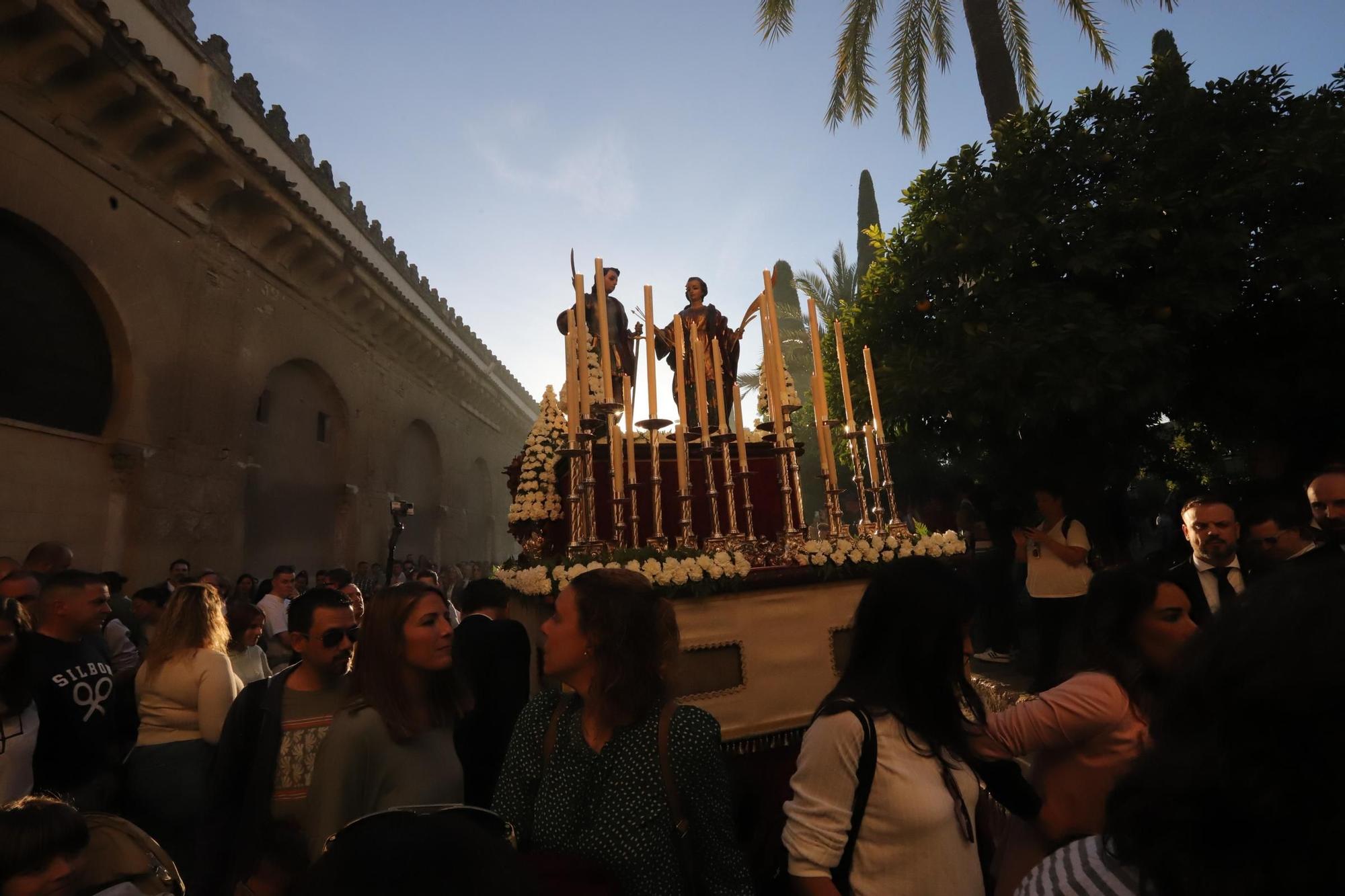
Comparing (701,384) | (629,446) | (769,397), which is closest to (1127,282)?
(769,397)

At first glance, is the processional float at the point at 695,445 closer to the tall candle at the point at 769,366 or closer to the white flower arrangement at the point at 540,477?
the tall candle at the point at 769,366

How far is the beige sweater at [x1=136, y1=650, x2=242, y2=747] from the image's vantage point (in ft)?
10.4

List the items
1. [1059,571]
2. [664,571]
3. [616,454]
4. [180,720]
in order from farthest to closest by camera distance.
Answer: [1059,571]
[616,454]
[664,571]
[180,720]

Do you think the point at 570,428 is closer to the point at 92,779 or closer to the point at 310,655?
the point at 310,655

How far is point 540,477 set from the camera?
6.31 meters

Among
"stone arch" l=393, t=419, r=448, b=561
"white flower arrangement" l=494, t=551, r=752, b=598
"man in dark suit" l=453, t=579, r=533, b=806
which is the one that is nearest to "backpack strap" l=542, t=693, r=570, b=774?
"man in dark suit" l=453, t=579, r=533, b=806

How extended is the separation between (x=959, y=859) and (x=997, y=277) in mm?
7713

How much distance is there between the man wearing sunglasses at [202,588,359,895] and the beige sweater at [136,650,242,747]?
2.75 feet

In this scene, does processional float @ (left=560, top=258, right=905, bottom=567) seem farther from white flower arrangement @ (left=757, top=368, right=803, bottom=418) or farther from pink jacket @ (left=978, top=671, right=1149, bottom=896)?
pink jacket @ (left=978, top=671, right=1149, bottom=896)

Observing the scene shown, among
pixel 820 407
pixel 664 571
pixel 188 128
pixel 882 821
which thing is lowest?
pixel 882 821

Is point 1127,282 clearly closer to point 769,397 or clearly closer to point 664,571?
point 769,397

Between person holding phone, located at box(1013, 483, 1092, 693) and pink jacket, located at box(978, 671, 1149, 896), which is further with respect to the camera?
person holding phone, located at box(1013, 483, 1092, 693)

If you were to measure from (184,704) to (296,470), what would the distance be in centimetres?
1196

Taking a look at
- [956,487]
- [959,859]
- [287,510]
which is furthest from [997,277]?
[287,510]
